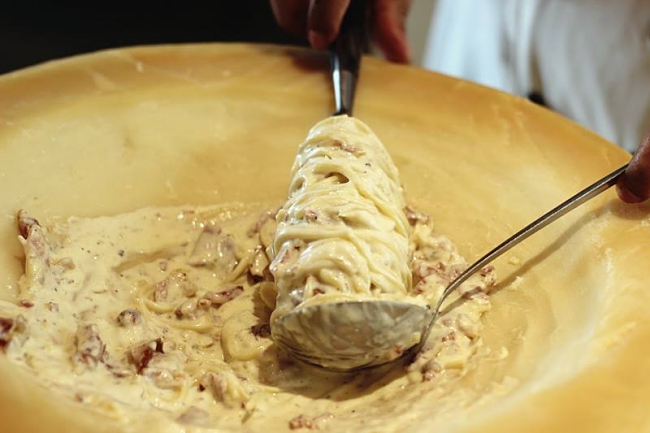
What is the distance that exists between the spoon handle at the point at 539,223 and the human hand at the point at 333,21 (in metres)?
1.10

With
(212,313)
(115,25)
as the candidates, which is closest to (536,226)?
(212,313)

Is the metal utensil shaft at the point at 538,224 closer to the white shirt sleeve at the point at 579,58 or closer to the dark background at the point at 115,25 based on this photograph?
the white shirt sleeve at the point at 579,58

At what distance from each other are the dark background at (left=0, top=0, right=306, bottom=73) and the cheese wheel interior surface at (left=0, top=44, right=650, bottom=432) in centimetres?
133

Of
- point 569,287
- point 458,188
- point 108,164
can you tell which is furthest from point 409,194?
point 108,164

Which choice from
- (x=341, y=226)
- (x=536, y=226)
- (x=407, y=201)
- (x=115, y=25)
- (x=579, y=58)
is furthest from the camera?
(x=115, y=25)

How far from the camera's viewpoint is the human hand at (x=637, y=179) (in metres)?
1.81

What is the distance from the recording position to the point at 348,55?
101 inches

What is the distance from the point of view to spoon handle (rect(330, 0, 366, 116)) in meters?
2.41

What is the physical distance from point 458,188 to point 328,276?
0.79 metres

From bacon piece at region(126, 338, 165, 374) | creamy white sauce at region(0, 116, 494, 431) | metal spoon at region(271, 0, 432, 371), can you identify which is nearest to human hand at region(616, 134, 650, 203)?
creamy white sauce at region(0, 116, 494, 431)

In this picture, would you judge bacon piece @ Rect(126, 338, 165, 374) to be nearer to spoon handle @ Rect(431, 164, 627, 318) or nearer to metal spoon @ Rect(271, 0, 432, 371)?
metal spoon @ Rect(271, 0, 432, 371)

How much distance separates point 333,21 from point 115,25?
1.76 metres

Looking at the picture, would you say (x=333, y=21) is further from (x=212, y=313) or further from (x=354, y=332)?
(x=354, y=332)

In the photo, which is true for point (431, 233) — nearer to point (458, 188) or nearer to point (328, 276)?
point (458, 188)
